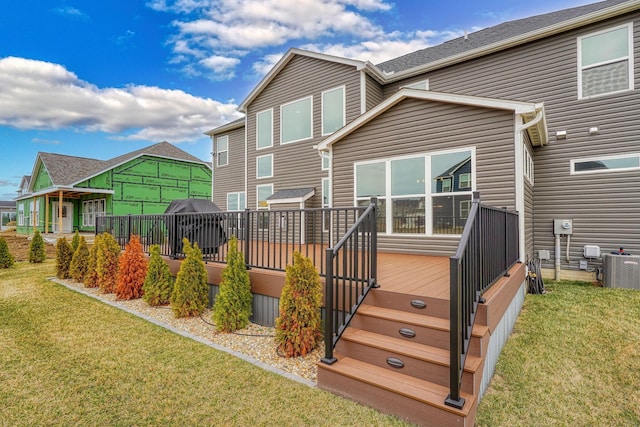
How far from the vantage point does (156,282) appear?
554 cm

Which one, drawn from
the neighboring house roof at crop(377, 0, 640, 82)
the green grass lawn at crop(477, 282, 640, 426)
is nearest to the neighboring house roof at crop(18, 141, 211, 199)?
the neighboring house roof at crop(377, 0, 640, 82)

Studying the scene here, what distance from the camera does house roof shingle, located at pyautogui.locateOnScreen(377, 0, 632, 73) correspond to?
8055mm

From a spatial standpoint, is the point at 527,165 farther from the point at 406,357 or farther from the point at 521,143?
the point at 406,357

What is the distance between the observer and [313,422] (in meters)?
2.31

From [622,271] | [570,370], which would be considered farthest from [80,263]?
[622,271]

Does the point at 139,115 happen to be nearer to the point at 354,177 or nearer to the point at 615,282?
the point at 354,177

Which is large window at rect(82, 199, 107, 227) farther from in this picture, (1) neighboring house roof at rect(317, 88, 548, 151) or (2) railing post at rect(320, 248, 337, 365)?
(2) railing post at rect(320, 248, 337, 365)

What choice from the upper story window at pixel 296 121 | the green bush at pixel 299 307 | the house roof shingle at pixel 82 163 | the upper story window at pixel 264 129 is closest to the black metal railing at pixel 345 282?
the green bush at pixel 299 307

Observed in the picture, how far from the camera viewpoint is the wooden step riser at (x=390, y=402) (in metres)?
2.16

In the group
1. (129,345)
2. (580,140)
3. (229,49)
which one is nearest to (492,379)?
(129,345)

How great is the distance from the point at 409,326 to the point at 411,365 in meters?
0.38

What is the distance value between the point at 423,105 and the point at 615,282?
523 cm

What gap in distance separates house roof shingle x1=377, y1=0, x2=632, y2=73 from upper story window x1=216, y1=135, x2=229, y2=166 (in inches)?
293

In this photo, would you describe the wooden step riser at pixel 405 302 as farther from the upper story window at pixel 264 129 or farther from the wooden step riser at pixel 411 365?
the upper story window at pixel 264 129
